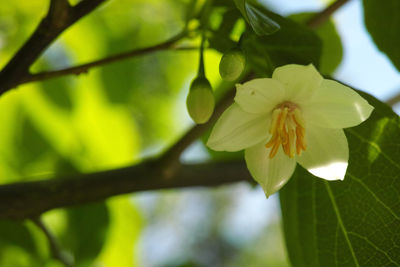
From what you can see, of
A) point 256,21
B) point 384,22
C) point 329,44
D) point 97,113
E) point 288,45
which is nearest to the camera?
point 256,21

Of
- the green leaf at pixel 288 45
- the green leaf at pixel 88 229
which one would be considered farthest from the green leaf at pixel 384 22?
the green leaf at pixel 88 229

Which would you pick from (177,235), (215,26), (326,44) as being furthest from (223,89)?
(177,235)

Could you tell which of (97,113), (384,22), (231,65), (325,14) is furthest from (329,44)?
(97,113)

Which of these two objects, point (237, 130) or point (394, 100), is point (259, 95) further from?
point (394, 100)

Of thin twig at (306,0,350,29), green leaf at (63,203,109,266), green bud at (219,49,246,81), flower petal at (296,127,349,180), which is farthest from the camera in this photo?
green leaf at (63,203,109,266)

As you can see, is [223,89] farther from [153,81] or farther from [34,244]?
[34,244]

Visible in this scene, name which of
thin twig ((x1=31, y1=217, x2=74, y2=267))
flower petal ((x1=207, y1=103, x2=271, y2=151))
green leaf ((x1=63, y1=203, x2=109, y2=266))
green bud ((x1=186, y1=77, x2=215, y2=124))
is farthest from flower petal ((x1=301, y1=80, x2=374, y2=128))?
green leaf ((x1=63, y1=203, x2=109, y2=266))

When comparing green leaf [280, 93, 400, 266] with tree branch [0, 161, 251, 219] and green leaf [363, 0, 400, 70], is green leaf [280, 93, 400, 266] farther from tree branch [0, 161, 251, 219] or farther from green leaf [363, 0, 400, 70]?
tree branch [0, 161, 251, 219]
